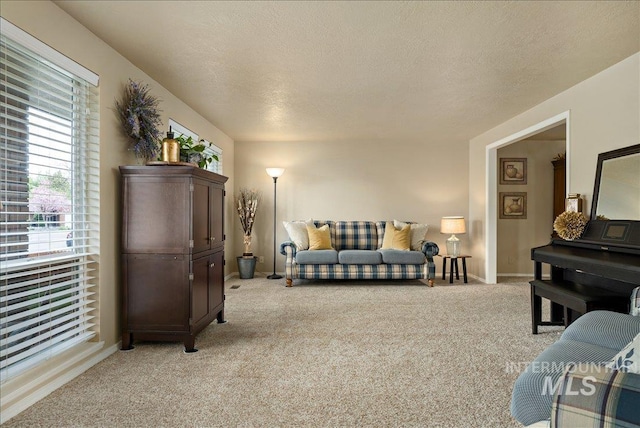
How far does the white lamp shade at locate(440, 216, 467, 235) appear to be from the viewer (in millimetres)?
6259

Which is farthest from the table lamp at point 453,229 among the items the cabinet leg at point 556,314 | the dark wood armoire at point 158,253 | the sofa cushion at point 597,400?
the sofa cushion at point 597,400

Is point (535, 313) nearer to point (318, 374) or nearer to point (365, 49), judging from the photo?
point (318, 374)

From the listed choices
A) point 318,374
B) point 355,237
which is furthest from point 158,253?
point 355,237

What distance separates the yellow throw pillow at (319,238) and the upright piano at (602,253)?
3.18 metres

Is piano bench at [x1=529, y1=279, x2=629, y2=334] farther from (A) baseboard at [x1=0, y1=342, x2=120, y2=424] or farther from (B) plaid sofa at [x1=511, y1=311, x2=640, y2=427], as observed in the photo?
(A) baseboard at [x1=0, y1=342, x2=120, y2=424]

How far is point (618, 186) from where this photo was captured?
3.26 metres

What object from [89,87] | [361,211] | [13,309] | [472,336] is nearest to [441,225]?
[361,211]

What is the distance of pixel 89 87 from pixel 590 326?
11.6 ft

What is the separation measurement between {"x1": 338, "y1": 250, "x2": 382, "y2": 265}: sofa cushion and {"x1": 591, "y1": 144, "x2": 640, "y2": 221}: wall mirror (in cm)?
294

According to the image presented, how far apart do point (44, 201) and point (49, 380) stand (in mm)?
1107

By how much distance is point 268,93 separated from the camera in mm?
4160

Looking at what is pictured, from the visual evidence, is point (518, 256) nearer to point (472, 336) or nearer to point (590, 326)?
point (472, 336)

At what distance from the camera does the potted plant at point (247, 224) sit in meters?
6.41

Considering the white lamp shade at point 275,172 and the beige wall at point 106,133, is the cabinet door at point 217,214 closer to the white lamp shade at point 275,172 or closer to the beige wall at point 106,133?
the beige wall at point 106,133
